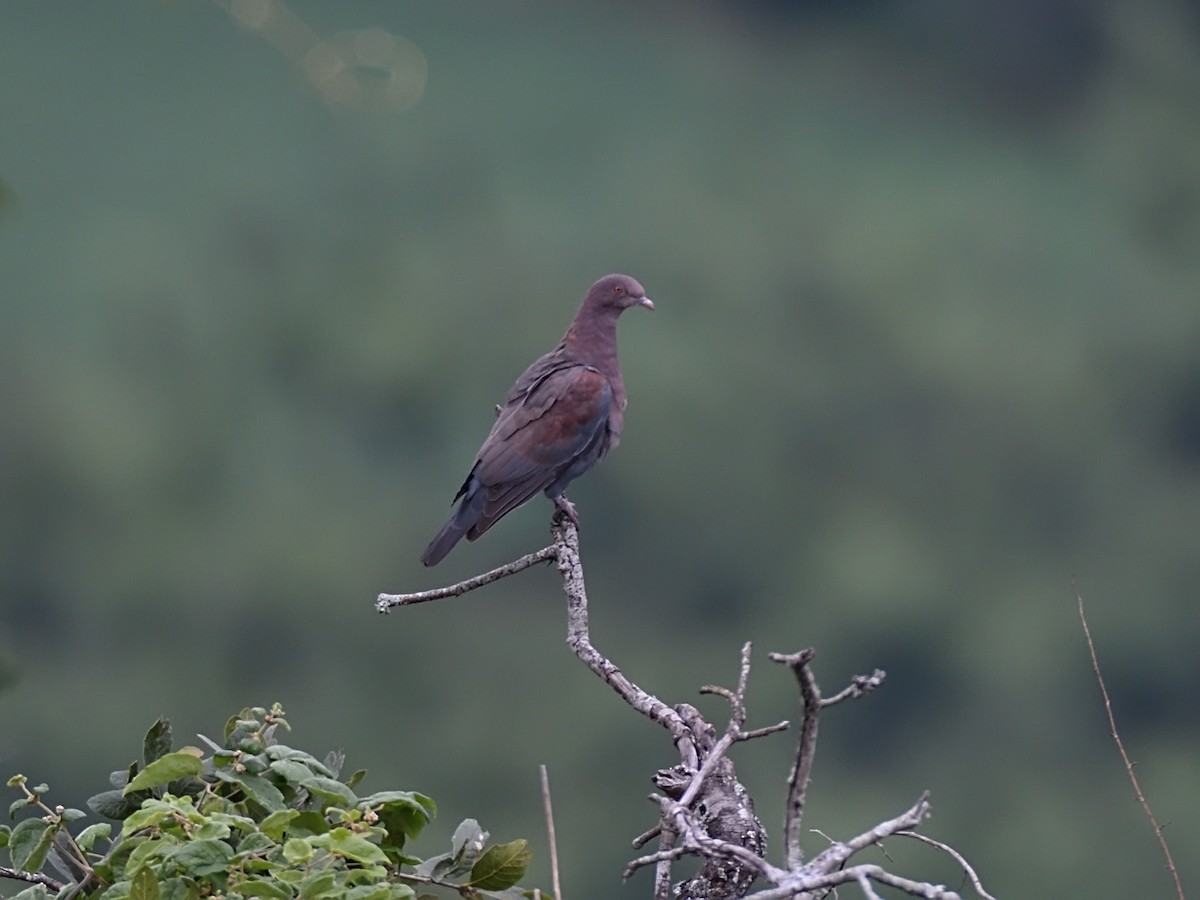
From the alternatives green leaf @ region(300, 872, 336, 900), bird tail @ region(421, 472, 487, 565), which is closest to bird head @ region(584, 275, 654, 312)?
bird tail @ region(421, 472, 487, 565)

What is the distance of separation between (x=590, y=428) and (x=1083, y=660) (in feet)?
46.4

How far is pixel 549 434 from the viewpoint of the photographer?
15.2 feet

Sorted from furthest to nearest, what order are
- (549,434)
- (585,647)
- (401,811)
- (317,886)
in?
(549,434) < (585,647) < (401,811) < (317,886)

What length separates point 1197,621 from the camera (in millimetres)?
17734

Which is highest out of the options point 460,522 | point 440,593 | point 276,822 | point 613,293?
point 613,293

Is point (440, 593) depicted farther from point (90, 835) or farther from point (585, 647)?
point (90, 835)

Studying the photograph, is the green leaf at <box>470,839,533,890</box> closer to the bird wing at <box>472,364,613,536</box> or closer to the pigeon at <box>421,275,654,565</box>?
the pigeon at <box>421,275,654,565</box>

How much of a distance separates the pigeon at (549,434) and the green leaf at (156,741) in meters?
2.40

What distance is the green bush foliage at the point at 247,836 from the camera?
68.3 inches

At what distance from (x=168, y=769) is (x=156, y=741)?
214 mm

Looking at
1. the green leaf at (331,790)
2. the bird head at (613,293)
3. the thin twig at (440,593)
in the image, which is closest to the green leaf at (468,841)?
the green leaf at (331,790)

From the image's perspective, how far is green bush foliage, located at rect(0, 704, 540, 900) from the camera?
1734 millimetres

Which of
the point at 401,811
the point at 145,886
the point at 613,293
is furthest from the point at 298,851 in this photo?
the point at 613,293

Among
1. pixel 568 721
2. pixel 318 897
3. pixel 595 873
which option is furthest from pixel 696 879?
pixel 568 721
